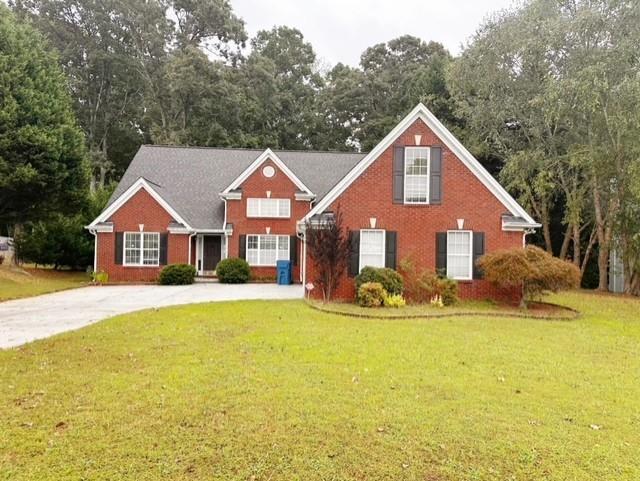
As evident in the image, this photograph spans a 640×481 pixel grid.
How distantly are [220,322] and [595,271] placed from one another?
22.3 m

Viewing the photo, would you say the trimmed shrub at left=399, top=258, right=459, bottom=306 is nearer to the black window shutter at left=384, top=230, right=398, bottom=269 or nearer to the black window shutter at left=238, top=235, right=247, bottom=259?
the black window shutter at left=384, top=230, right=398, bottom=269

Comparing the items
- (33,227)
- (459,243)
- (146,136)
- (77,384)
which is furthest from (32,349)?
(146,136)

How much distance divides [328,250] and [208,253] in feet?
39.3

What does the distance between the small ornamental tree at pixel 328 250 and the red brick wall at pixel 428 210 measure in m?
0.60

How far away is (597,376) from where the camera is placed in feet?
21.5

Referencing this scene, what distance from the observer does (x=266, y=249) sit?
2298 cm

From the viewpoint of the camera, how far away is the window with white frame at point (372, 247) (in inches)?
589

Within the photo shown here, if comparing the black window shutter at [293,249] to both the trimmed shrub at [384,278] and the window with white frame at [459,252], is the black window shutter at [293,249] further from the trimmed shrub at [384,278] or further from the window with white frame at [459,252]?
the window with white frame at [459,252]

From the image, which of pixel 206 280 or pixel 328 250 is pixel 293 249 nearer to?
pixel 206 280

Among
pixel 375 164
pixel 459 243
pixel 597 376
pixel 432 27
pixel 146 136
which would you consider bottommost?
pixel 597 376

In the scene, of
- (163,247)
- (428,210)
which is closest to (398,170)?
(428,210)

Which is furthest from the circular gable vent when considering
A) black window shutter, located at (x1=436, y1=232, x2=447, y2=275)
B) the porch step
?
black window shutter, located at (x1=436, y1=232, x2=447, y2=275)

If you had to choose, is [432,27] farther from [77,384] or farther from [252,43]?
[77,384]

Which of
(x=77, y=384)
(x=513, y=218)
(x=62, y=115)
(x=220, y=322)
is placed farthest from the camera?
(x=62, y=115)
